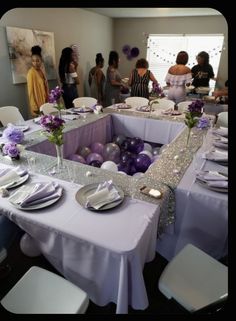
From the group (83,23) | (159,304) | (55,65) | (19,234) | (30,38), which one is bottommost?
(159,304)

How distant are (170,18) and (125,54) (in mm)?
1201

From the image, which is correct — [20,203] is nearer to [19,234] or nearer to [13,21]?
[19,234]

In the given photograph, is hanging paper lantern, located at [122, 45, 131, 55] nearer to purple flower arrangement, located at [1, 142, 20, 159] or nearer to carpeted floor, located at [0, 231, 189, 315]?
purple flower arrangement, located at [1, 142, 20, 159]

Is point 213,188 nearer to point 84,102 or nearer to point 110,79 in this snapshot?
point 84,102

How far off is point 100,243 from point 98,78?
Result: 3735 mm

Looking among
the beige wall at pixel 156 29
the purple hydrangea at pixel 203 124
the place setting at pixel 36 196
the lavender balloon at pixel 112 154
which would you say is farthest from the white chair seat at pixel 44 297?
the beige wall at pixel 156 29

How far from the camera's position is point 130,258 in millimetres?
810

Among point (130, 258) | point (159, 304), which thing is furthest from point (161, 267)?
point (130, 258)

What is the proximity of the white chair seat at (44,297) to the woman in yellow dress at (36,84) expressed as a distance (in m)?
2.18

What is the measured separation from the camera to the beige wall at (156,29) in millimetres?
4707

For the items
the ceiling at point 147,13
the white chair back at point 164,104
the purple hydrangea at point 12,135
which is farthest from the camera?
the ceiling at point 147,13

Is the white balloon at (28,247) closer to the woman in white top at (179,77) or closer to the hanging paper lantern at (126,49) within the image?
the woman in white top at (179,77)

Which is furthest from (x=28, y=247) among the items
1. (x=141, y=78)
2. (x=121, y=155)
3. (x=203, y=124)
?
(x=141, y=78)

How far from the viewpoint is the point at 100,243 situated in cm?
84
